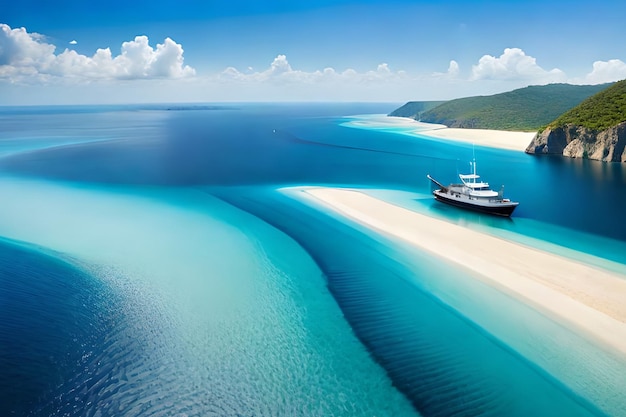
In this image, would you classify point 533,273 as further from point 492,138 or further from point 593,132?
point 492,138

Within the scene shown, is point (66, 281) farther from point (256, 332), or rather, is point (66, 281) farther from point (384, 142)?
point (384, 142)

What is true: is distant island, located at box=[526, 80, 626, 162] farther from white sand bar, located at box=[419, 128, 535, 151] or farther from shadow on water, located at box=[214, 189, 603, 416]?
shadow on water, located at box=[214, 189, 603, 416]

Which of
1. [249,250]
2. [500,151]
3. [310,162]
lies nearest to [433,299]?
[249,250]

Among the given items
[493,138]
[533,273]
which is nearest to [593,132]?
[493,138]

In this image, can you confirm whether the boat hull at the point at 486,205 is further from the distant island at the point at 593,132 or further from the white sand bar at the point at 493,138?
the white sand bar at the point at 493,138

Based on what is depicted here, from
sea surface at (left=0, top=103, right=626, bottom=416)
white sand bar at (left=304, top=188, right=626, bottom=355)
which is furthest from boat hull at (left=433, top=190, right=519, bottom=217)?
white sand bar at (left=304, top=188, right=626, bottom=355)
